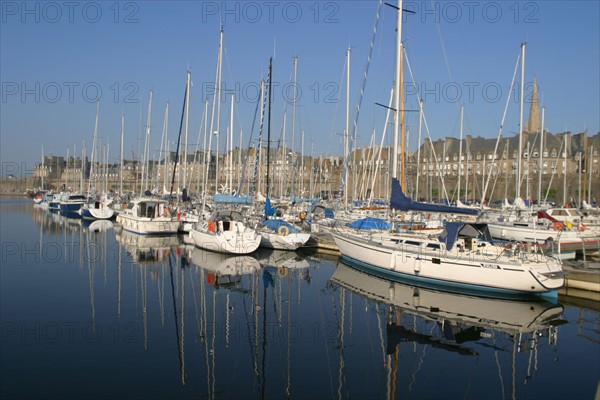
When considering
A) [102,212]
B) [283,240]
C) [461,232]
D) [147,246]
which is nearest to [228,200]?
[147,246]

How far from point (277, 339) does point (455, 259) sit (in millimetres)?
9363

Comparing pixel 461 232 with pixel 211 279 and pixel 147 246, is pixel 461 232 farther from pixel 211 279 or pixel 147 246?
pixel 147 246

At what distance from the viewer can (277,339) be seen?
15133 millimetres

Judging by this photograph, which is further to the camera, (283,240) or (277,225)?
(277,225)

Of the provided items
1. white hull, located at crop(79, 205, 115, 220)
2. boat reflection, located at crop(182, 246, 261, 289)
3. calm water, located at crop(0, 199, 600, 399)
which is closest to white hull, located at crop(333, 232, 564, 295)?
calm water, located at crop(0, 199, 600, 399)

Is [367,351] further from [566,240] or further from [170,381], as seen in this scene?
[566,240]

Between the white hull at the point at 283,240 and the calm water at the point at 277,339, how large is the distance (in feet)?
22.6

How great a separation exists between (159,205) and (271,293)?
26.3 m

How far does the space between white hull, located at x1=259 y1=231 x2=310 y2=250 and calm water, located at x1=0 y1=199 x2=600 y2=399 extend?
6.89 metres

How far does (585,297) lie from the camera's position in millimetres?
20172

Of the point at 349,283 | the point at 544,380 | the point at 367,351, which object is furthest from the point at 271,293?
the point at 544,380

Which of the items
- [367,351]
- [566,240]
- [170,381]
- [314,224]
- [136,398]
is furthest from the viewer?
[314,224]

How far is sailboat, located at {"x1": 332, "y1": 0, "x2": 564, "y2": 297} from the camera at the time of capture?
19.4 m

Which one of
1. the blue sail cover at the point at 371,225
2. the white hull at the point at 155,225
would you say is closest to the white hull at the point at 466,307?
the blue sail cover at the point at 371,225
